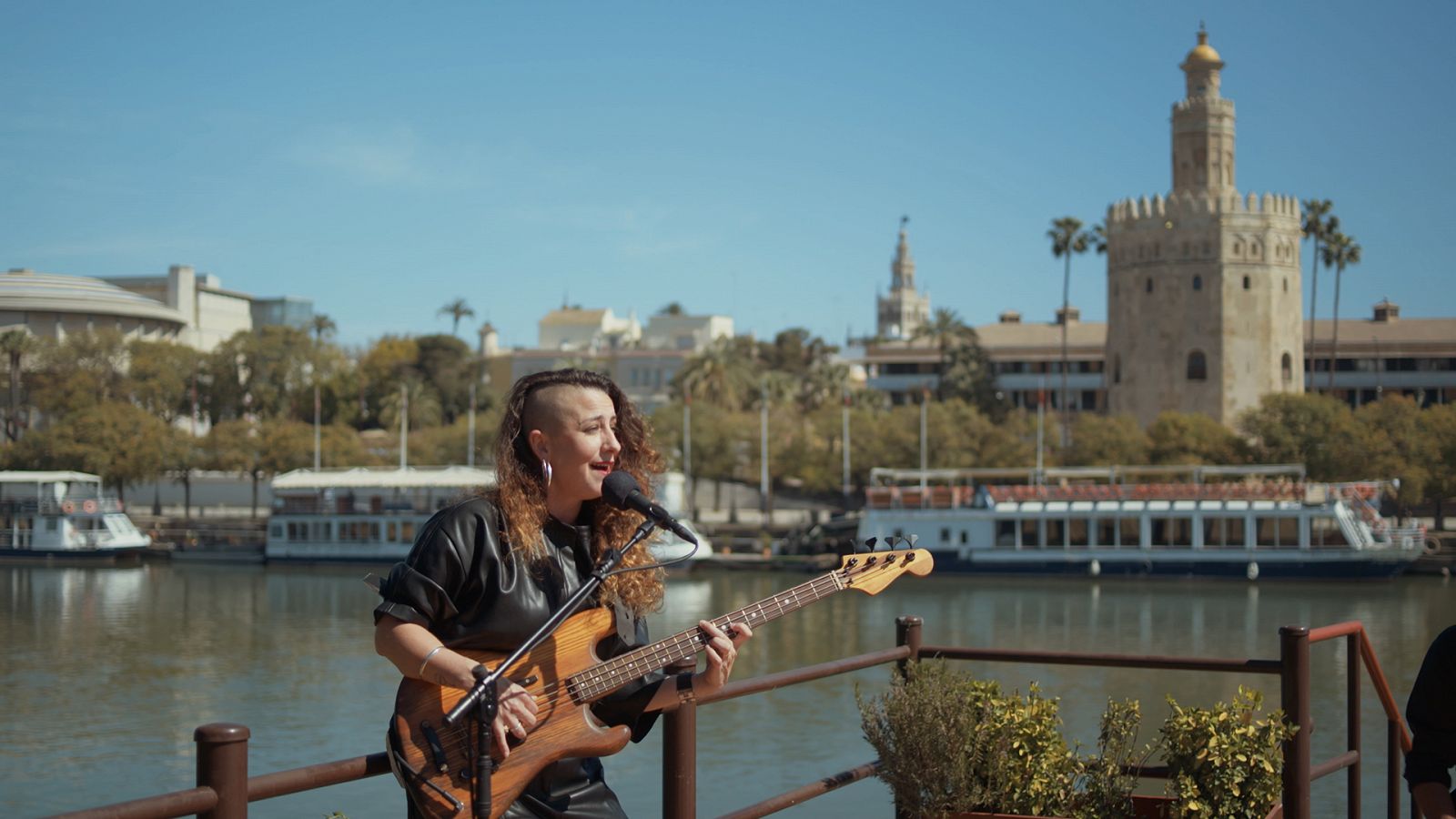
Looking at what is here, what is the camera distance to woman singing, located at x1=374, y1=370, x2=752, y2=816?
3.27m

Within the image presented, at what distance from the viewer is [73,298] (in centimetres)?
9450

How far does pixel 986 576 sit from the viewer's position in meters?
49.6

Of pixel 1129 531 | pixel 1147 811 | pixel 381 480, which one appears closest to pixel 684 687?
pixel 1147 811

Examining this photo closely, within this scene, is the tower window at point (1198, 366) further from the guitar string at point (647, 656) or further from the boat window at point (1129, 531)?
the guitar string at point (647, 656)

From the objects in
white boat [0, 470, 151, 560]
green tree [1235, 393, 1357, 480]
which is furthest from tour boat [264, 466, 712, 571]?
green tree [1235, 393, 1357, 480]

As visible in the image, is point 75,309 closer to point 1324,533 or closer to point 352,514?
point 352,514

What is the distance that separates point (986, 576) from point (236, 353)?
45388 mm

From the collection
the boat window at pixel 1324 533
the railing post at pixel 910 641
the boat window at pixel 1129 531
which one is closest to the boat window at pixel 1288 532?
the boat window at pixel 1324 533

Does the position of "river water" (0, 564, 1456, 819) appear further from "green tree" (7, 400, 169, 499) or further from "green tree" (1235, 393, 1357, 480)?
"green tree" (7, 400, 169, 499)

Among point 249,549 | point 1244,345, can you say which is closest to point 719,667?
point 249,549

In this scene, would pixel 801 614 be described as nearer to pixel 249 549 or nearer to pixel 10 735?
pixel 10 735

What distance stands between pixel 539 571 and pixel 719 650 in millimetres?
431

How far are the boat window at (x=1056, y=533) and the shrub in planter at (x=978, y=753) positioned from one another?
45.3 meters

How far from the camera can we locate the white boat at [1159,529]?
46.7 m
